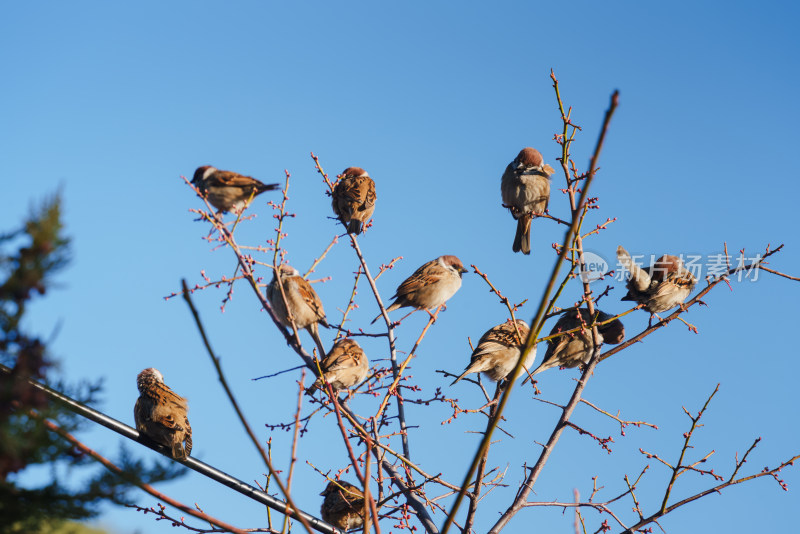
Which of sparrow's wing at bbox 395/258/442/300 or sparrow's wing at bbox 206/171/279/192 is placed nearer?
sparrow's wing at bbox 206/171/279/192

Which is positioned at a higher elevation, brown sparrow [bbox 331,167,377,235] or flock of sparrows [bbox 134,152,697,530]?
brown sparrow [bbox 331,167,377,235]

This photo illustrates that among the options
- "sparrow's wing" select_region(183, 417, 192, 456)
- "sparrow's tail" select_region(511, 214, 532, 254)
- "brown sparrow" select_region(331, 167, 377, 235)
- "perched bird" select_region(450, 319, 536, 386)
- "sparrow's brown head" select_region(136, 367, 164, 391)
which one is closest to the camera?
"sparrow's wing" select_region(183, 417, 192, 456)

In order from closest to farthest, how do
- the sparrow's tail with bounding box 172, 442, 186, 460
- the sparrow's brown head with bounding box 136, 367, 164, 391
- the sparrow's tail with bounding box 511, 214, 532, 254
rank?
1. the sparrow's tail with bounding box 172, 442, 186, 460
2. the sparrow's brown head with bounding box 136, 367, 164, 391
3. the sparrow's tail with bounding box 511, 214, 532, 254

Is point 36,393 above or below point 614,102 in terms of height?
below

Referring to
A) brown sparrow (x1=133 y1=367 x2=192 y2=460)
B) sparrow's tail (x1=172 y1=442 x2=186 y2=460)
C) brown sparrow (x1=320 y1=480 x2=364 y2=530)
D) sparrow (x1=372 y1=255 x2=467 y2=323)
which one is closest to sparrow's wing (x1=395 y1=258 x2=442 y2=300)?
sparrow (x1=372 y1=255 x2=467 y2=323)

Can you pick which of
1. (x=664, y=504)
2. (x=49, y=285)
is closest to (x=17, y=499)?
(x=49, y=285)

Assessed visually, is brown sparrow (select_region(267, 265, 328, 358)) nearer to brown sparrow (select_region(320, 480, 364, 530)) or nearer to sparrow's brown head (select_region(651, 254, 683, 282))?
brown sparrow (select_region(320, 480, 364, 530))

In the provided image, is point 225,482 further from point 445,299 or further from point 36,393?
point 445,299

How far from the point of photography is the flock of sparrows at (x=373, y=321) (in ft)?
17.6

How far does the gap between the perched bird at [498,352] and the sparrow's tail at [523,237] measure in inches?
51.0

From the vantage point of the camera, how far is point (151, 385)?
5.54 m

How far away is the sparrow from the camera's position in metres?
6.43

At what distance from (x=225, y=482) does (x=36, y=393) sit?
2.09 metres

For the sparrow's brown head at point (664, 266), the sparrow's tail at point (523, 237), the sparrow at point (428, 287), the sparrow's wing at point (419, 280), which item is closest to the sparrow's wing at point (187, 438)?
the sparrow at point (428, 287)
